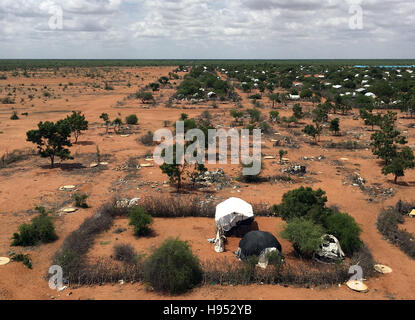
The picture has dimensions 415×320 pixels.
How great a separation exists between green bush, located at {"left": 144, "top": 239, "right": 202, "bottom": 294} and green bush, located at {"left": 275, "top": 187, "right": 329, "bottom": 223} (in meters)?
4.17

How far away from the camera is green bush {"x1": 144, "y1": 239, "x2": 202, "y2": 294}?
8.05 m

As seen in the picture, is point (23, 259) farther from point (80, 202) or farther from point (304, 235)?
point (304, 235)

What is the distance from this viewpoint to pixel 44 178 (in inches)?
636

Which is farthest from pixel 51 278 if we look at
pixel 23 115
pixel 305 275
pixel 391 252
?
pixel 23 115

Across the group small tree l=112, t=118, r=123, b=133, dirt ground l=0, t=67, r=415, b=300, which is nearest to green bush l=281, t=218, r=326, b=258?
dirt ground l=0, t=67, r=415, b=300

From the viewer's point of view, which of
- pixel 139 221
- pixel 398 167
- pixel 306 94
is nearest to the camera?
pixel 139 221

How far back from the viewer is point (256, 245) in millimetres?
9258

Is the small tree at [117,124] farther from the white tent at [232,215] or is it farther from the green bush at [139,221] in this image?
the white tent at [232,215]

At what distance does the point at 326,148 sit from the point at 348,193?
8.11 metres

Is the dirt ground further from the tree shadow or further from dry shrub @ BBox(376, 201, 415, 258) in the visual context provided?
dry shrub @ BBox(376, 201, 415, 258)

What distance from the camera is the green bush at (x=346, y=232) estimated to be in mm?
9742

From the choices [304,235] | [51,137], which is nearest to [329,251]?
[304,235]

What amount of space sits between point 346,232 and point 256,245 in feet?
9.45

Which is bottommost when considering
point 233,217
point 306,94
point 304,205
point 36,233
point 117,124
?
point 36,233
